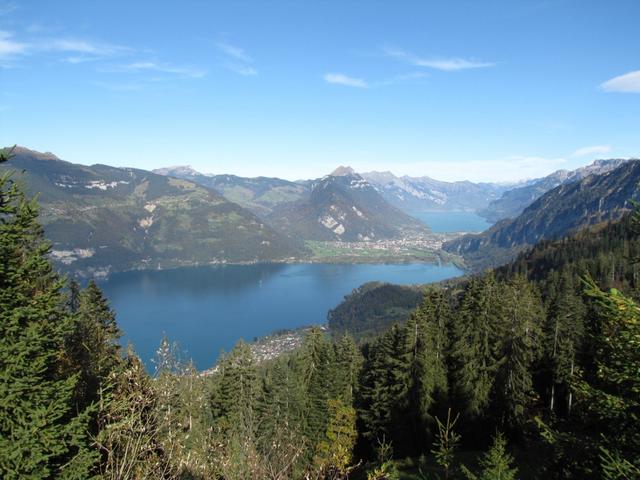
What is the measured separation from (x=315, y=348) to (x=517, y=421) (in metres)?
14.9

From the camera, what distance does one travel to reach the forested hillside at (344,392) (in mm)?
9172

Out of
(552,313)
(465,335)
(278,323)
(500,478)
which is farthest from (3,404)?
(278,323)

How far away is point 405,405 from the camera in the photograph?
95.9 feet

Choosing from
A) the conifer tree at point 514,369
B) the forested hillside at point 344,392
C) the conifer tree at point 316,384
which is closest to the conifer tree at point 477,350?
the forested hillside at point 344,392

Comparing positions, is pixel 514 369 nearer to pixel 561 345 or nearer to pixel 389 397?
pixel 561 345

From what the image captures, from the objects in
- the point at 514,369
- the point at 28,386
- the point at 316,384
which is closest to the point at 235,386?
the point at 316,384

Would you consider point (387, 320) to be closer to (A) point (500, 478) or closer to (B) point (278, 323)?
(B) point (278, 323)

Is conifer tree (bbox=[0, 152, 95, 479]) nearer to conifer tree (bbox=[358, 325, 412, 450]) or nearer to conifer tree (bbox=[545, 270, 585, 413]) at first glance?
conifer tree (bbox=[358, 325, 412, 450])

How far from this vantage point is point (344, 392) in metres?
33.4

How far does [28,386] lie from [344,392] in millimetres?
26055

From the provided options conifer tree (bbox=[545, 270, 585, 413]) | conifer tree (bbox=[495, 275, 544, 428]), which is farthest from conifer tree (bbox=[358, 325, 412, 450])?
conifer tree (bbox=[545, 270, 585, 413])

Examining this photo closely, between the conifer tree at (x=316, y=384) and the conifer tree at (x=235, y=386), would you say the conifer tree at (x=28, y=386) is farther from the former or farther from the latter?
the conifer tree at (x=316, y=384)

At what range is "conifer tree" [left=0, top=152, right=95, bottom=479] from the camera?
1013 centimetres

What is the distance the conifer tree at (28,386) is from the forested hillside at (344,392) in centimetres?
4
